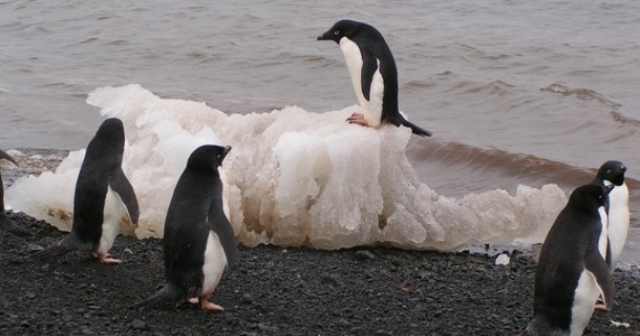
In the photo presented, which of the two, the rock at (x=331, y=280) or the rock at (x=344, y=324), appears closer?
the rock at (x=344, y=324)

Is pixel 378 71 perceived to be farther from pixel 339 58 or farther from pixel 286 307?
pixel 339 58

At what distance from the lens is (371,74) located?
785 centimetres

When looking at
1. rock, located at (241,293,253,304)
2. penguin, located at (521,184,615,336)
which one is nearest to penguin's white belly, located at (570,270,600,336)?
penguin, located at (521,184,615,336)

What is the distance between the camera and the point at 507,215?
7598 millimetres

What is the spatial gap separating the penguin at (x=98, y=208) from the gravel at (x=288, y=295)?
0.34 feet

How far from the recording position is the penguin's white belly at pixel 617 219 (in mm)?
6438

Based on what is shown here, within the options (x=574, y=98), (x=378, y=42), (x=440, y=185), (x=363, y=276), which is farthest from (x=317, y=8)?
(x=363, y=276)

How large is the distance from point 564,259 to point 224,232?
167 centimetres

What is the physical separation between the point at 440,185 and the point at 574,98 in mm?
3845

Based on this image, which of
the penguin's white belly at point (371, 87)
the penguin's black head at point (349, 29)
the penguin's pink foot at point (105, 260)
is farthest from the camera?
the penguin's black head at point (349, 29)

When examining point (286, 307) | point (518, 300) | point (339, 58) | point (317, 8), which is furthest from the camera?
point (317, 8)

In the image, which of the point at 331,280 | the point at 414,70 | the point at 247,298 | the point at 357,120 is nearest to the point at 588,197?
the point at 331,280

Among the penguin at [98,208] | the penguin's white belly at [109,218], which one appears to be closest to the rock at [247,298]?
the penguin at [98,208]

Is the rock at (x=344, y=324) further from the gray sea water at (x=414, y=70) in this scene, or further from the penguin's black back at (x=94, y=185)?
the gray sea water at (x=414, y=70)
